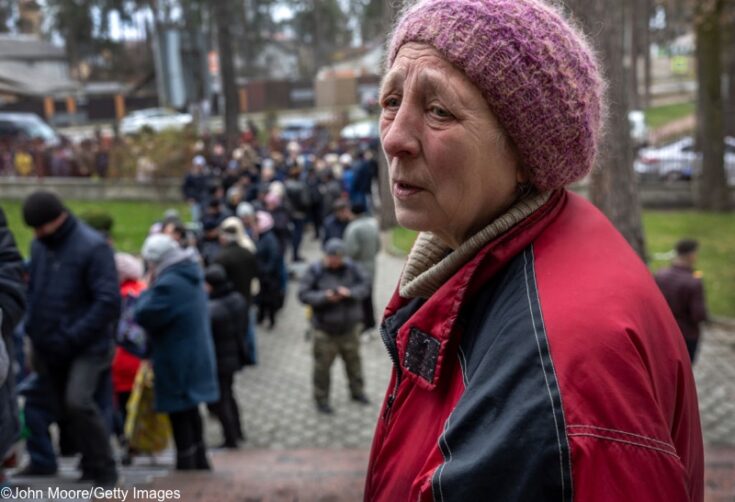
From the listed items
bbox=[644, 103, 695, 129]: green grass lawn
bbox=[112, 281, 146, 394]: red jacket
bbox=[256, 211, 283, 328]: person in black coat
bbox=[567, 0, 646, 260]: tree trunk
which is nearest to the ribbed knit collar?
bbox=[112, 281, 146, 394]: red jacket

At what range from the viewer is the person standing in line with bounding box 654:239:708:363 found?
641 cm

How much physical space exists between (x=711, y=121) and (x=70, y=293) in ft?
52.2

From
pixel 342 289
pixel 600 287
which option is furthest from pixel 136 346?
pixel 600 287

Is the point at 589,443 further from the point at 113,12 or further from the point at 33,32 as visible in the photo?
the point at 33,32

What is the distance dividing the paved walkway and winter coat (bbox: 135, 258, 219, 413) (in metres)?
0.57

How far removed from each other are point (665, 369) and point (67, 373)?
14.9 feet

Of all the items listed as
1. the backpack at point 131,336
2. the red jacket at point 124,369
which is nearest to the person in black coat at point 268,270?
the red jacket at point 124,369

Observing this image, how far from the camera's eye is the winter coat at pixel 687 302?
21.0 feet

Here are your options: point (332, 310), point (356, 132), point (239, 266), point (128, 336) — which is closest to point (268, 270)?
point (239, 266)

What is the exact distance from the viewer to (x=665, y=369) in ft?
4.50

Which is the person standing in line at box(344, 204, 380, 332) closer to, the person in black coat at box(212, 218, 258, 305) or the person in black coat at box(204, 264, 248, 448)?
the person in black coat at box(212, 218, 258, 305)

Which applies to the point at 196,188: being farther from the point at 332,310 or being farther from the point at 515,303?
the point at 515,303

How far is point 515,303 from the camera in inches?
52.5

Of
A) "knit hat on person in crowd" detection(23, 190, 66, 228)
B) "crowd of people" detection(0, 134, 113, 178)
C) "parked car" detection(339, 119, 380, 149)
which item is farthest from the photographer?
"parked car" detection(339, 119, 380, 149)
